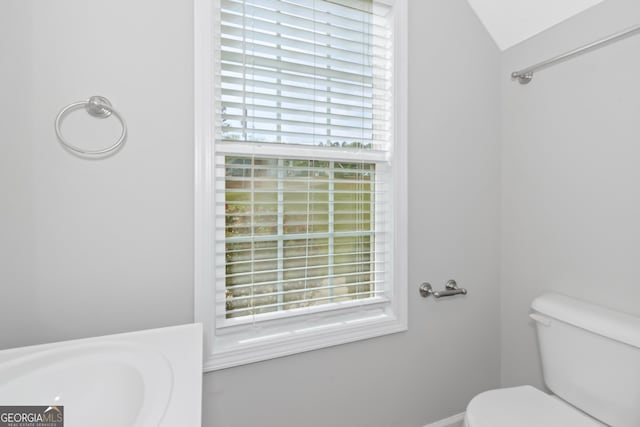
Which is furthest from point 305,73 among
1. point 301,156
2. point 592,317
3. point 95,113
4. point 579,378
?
point 579,378

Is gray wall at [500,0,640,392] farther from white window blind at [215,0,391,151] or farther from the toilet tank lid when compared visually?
white window blind at [215,0,391,151]

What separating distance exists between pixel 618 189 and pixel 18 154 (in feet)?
6.66

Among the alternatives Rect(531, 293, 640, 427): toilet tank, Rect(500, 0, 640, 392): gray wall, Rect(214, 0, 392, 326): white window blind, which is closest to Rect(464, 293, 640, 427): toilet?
Rect(531, 293, 640, 427): toilet tank

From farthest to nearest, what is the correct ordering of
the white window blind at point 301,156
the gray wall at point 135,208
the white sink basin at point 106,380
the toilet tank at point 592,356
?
1. the white window blind at point 301,156
2. the toilet tank at point 592,356
3. the gray wall at point 135,208
4. the white sink basin at point 106,380

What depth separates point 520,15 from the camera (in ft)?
4.77

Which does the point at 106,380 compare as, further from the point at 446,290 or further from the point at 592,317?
the point at 592,317

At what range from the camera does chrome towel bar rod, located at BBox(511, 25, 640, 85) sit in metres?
1.10

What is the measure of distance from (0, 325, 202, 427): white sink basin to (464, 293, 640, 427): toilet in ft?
3.32

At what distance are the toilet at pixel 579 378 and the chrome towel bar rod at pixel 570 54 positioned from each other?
3.37 ft

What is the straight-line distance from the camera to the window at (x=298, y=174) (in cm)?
109

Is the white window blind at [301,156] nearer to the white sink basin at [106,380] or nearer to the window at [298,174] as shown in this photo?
the window at [298,174]

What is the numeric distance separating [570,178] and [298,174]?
119cm

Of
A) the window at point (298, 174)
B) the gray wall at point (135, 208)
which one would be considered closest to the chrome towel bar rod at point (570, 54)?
the gray wall at point (135, 208)

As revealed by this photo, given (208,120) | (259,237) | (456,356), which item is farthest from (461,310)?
(208,120)
